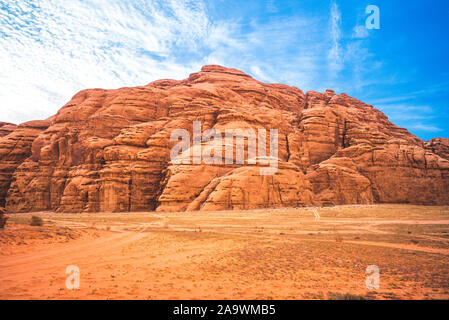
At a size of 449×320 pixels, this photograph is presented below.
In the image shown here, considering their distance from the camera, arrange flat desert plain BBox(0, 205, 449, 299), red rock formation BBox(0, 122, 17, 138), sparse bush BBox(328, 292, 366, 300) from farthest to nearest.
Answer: red rock formation BBox(0, 122, 17, 138) → flat desert plain BBox(0, 205, 449, 299) → sparse bush BBox(328, 292, 366, 300)

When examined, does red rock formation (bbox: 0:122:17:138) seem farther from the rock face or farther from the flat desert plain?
the flat desert plain

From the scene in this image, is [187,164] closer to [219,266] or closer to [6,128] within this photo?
[219,266]

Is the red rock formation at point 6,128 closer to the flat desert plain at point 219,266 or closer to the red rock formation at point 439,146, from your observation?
the flat desert plain at point 219,266

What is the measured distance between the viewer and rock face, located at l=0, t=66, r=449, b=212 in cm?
4975

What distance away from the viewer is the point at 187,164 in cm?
5175

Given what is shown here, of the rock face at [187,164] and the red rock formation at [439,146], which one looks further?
the red rock formation at [439,146]

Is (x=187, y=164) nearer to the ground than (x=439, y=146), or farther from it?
nearer to the ground

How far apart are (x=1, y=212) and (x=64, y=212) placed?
42684 millimetres

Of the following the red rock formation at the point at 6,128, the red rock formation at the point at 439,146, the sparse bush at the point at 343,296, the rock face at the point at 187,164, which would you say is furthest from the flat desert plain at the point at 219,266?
the red rock formation at the point at 6,128

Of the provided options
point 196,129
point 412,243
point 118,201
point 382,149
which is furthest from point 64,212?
point 382,149

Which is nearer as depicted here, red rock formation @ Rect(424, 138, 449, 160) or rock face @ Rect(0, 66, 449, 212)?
rock face @ Rect(0, 66, 449, 212)

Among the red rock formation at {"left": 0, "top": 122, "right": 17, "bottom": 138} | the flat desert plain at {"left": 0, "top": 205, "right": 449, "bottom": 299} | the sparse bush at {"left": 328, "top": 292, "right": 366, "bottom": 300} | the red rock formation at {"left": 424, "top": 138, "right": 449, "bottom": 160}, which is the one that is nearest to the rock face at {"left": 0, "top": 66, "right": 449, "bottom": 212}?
the red rock formation at {"left": 424, "top": 138, "right": 449, "bottom": 160}

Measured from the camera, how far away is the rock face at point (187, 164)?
49750 mm

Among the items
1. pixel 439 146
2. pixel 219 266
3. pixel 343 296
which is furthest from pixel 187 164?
pixel 439 146
